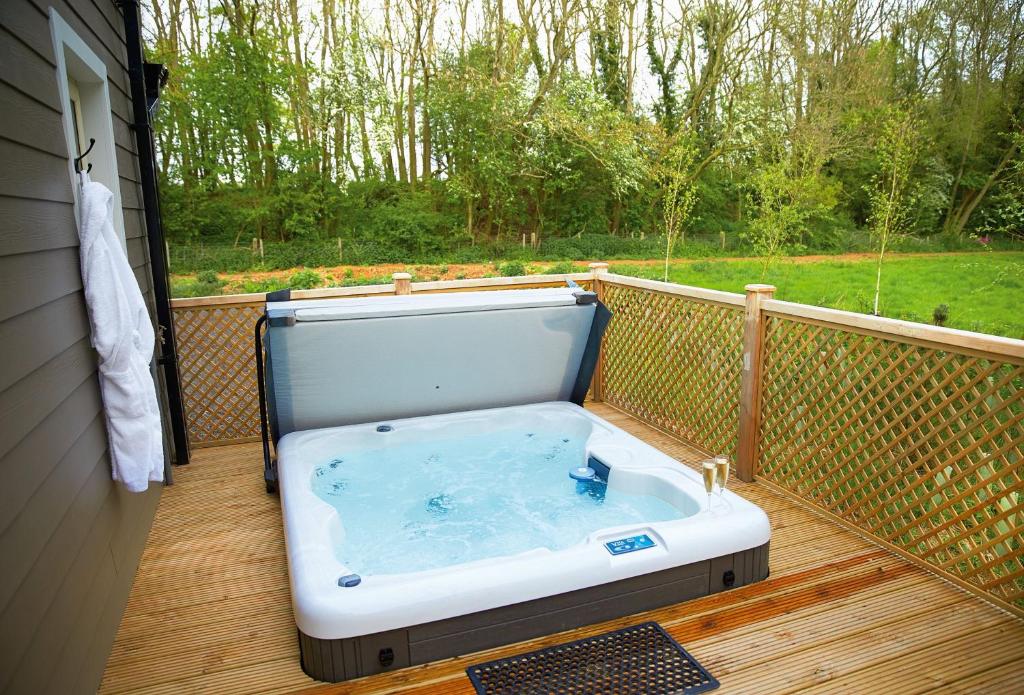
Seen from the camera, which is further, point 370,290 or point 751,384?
point 370,290

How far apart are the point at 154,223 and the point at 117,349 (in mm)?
1498

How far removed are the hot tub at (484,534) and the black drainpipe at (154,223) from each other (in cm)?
81

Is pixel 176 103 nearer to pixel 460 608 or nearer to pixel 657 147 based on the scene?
pixel 657 147

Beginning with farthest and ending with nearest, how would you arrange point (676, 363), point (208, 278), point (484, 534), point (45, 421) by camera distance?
point (208, 278) < point (676, 363) < point (484, 534) < point (45, 421)

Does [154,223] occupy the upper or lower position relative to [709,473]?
upper

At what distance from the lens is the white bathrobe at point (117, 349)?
6.66 feet

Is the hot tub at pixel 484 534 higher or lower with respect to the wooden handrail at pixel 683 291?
lower

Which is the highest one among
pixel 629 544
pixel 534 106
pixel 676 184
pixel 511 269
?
pixel 534 106

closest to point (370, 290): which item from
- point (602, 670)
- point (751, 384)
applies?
point (751, 384)

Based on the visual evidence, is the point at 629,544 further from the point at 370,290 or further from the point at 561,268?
the point at 561,268

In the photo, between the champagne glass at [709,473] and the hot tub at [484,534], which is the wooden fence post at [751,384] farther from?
the champagne glass at [709,473]

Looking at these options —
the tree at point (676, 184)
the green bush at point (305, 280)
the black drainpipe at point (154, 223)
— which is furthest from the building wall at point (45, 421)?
the tree at point (676, 184)

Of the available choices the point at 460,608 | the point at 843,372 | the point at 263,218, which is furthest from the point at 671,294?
the point at 263,218

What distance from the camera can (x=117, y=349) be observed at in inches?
81.7
